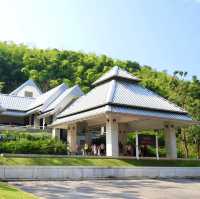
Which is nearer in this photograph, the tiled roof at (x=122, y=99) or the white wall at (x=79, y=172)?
the white wall at (x=79, y=172)

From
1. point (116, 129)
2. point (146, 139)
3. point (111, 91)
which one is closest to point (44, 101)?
point (111, 91)

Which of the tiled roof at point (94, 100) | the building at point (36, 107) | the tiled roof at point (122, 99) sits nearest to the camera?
the tiled roof at point (122, 99)

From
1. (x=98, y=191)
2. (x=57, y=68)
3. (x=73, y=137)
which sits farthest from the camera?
(x=57, y=68)

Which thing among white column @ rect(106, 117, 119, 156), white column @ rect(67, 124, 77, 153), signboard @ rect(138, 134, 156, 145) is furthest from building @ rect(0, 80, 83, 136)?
signboard @ rect(138, 134, 156, 145)

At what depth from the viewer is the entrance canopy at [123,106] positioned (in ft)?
74.4

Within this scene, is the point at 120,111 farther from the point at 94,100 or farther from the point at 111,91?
the point at 94,100

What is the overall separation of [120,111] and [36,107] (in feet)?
65.8

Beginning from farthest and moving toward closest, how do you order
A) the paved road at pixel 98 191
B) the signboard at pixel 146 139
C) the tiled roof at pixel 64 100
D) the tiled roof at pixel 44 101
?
the tiled roof at pixel 44 101
the tiled roof at pixel 64 100
the signboard at pixel 146 139
the paved road at pixel 98 191

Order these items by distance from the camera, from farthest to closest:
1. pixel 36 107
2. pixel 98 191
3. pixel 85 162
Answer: pixel 36 107 < pixel 85 162 < pixel 98 191

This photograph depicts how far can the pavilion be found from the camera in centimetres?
2262

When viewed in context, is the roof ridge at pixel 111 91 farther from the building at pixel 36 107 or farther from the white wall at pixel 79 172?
the building at pixel 36 107

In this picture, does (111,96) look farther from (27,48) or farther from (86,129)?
(27,48)

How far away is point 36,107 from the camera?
40.2m

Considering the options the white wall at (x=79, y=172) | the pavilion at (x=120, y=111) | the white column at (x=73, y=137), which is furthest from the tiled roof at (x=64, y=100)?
the white wall at (x=79, y=172)
